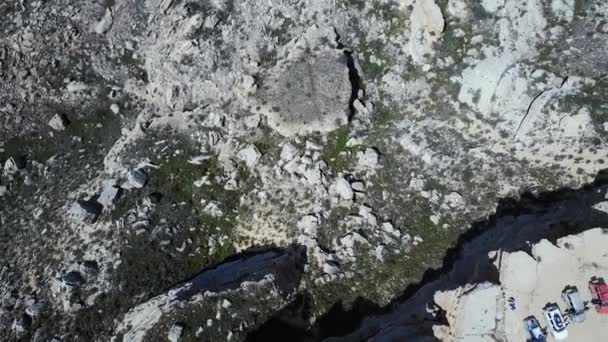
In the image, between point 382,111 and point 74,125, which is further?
point 74,125

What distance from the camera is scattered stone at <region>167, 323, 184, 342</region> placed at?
31438 mm

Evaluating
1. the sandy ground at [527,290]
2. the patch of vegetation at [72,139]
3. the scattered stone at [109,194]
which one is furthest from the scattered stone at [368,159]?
the patch of vegetation at [72,139]

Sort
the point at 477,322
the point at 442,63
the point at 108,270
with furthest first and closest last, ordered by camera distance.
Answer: the point at 442,63, the point at 108,270, the point at 477,322

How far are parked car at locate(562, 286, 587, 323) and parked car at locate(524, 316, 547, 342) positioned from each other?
4.39ft

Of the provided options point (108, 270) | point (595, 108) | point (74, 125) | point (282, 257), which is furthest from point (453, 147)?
point (74, 125)

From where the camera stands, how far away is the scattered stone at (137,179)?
38.4 m

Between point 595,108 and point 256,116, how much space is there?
19176mm

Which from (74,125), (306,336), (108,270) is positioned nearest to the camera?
(306,336)

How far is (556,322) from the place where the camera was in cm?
2575

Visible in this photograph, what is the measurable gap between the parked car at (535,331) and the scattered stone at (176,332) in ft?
53.0

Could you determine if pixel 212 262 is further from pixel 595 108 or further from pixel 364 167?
pixel 595 108

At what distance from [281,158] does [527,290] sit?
16.2 metres

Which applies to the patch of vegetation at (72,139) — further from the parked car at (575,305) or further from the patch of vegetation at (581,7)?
the patch of vegetation at (581,7)

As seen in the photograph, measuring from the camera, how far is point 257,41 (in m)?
40.3
